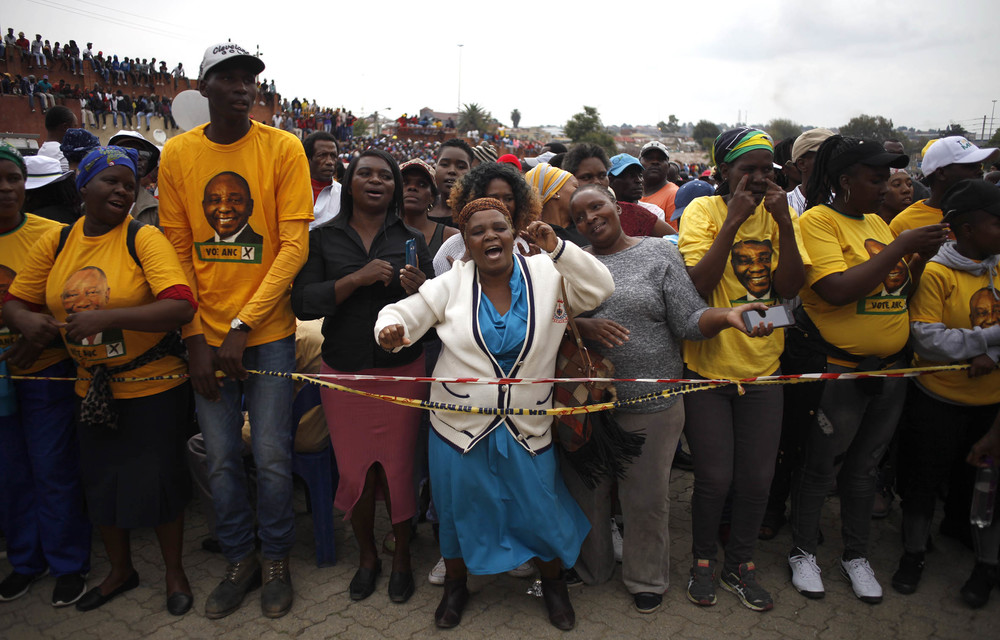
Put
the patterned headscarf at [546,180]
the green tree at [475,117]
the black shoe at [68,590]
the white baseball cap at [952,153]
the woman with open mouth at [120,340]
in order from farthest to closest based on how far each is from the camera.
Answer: the green tree at [475,117] → the patterned headscarf at [546,180] → the white baseball cap at [952,153] → the black shoe at [68,590] → the woman with open mouth at [120,340]

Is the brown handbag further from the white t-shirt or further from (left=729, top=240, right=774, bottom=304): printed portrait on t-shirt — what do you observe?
the white t-shirt

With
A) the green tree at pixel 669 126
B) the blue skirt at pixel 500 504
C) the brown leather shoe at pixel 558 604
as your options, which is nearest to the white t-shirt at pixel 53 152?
the blue skirt at pixel 500 504

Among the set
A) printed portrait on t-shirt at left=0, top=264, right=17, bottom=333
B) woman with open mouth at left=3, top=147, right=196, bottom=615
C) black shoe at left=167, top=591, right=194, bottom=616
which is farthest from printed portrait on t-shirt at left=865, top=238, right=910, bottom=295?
printed portrait on t-shirt at left=0, top=264, right=17, bottom=333

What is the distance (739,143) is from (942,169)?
1.86 meters

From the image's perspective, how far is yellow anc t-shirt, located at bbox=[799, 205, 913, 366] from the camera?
332 cm

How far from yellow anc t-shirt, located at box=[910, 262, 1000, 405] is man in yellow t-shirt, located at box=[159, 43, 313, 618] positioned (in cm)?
345

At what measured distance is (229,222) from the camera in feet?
10.4

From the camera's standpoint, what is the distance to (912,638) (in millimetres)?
3088

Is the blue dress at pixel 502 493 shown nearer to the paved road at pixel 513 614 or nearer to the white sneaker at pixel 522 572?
the paved road at pixel 513 614

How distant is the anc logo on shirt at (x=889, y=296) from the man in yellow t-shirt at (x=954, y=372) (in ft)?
0.63

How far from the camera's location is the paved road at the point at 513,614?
3.14 meters

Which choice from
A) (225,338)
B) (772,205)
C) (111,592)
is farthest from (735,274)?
(111,592)

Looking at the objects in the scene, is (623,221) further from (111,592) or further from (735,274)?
(111,592)

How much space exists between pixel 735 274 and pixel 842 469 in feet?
4.75
